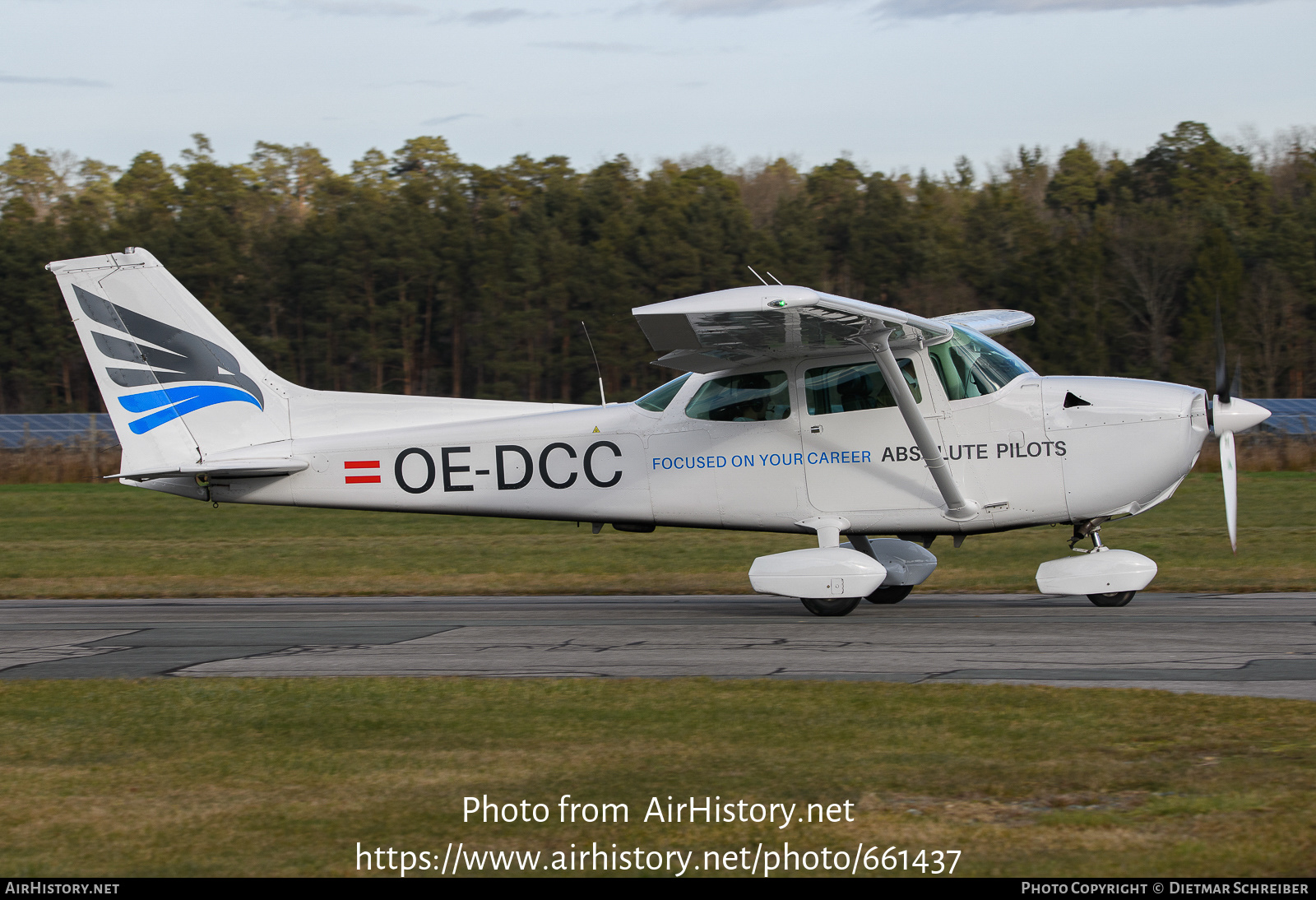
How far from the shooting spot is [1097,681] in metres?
8.11

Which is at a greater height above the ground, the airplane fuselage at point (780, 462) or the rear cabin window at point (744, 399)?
the rear cabin window at point (744, 399)

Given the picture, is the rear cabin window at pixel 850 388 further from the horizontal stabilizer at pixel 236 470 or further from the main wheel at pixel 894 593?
the horizontal stabilizer at pixel 236 470

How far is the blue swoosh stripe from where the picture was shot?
12906 millimetres

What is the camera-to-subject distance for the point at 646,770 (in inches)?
240

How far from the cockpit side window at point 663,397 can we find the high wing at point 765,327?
35 centimetres

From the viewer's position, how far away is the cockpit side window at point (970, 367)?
1151cm

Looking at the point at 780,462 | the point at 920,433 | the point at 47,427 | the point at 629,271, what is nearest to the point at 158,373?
the point at 780,462

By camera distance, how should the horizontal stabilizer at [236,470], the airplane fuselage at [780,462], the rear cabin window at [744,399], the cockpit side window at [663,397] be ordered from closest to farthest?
the airplane fuselage at [780,462] → the rear cabin window at [744,399] → the cockpit side window at [663,397] → the horizontal stabilizer at [236,470]

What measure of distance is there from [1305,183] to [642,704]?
75.9 m

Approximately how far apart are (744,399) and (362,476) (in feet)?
12.8

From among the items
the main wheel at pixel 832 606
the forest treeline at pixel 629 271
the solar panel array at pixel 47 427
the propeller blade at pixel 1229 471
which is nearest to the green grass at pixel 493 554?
the propeller blade at pixel 1229 471

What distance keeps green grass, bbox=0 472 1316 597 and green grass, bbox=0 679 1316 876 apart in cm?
680
